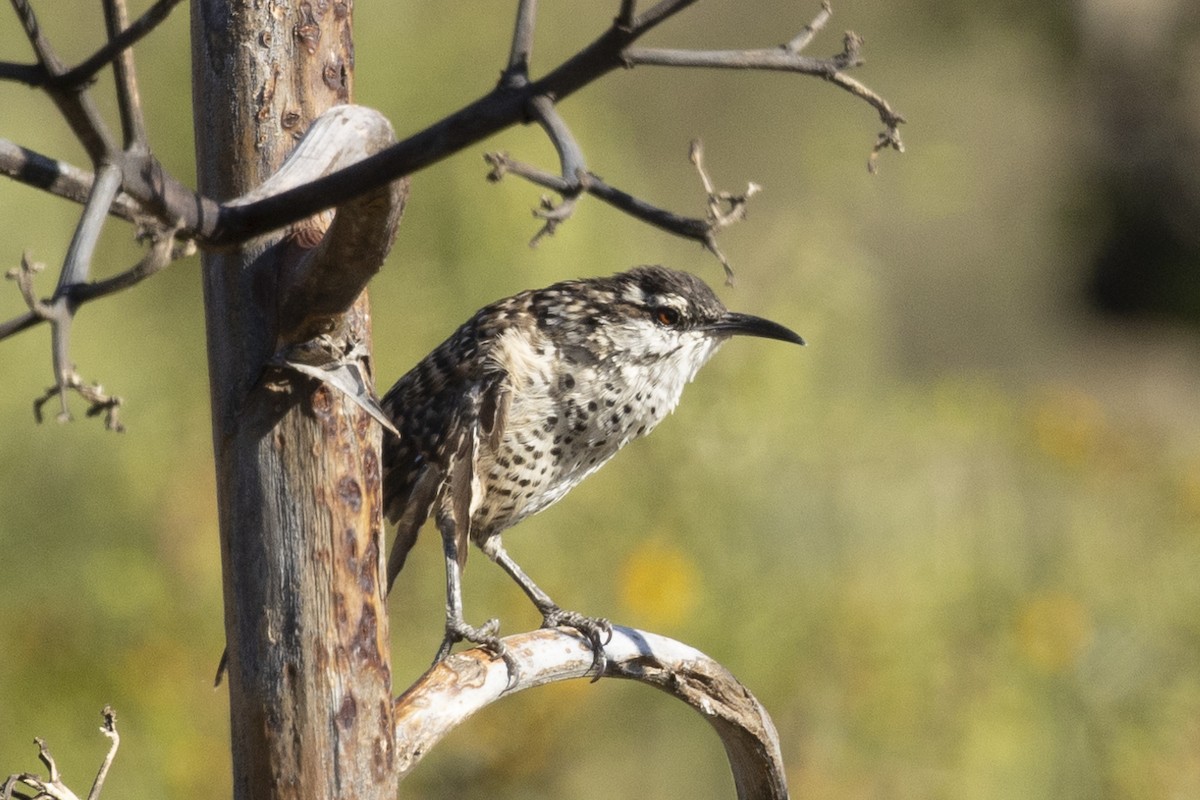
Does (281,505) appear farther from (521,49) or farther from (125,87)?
(521,49)

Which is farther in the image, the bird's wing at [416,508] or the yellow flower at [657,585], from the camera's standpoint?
the yellow flower at [657,585]

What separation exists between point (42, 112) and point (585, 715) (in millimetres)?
3635

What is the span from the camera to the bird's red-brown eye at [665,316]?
3521mm

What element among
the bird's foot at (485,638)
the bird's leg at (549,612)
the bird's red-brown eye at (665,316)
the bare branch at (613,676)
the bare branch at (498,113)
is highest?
the bird's red-brown eye at (665,316)

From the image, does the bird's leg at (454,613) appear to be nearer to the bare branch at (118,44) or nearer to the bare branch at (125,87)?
the bare branch at (125,87)

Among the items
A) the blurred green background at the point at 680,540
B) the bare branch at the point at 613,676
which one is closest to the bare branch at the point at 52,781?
the bare branch at the point at 613,676

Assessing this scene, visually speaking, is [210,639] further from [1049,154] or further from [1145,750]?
[1049,154]

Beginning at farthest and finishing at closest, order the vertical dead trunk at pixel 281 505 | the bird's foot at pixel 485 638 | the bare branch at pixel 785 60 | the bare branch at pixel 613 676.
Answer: the bird's foot at pixel 485 638, the bare branch at pixel 613 676, the vertical dead trunk at pixel 281 505, the bare branch at pixel 785 60

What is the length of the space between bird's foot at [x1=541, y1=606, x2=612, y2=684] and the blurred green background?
Answer: 125 cm

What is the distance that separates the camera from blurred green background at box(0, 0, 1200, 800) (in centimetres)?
485

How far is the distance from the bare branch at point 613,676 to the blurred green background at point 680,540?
1.98 m

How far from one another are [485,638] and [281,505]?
915 mm

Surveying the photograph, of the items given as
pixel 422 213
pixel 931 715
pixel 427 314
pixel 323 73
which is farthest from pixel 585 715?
pixel 323 73

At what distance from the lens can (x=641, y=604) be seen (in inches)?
198
